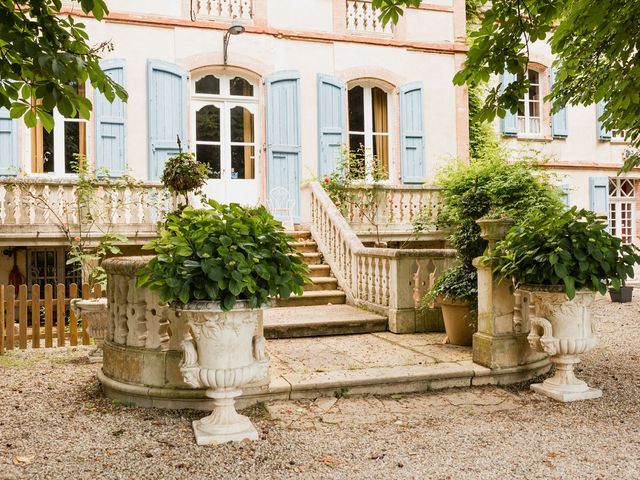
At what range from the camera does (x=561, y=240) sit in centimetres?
462

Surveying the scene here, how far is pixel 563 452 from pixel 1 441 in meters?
3.48

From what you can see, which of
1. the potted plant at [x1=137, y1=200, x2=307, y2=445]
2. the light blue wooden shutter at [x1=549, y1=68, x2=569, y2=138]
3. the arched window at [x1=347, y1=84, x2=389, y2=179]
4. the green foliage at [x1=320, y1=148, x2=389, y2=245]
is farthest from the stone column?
the light blue wooden shutter at [x1=549, y1=68, x2=569, y2=138]

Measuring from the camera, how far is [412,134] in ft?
40.1

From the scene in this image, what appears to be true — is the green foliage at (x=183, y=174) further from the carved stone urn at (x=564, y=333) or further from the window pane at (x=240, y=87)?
the window pane at (x=240, y=87)

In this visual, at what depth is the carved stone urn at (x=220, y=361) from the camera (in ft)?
12.3

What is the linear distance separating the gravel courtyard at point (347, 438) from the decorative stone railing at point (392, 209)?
5.83 metres

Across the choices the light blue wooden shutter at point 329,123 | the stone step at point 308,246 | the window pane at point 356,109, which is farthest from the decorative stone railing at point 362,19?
the stone step at point 308,246

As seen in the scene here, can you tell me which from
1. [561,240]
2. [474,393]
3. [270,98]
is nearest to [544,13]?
[561,240]

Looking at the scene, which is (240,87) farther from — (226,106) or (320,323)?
(320,323)

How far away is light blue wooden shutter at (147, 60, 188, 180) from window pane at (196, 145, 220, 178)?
47 centimetres

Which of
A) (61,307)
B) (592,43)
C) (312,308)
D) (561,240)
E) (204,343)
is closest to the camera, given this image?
(204,343)

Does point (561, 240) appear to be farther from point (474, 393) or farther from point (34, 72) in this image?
point (34, 72)

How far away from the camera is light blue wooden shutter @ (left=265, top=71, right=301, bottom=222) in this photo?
11398 millimetres

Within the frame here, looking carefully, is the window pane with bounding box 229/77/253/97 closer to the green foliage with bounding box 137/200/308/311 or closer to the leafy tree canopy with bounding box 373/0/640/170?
the leafy tree canopy with bounding box 373/0/640/170
